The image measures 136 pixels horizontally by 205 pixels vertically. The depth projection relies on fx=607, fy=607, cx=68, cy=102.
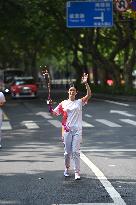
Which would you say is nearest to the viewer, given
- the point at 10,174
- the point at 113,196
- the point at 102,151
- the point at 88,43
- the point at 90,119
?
the point at 113,196

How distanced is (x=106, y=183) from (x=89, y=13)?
88.3 feet

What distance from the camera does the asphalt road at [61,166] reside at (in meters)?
9.11

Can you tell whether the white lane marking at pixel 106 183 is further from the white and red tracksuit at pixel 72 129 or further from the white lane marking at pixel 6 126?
the white lane marking at pixel 6 126

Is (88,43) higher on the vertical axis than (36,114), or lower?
higher

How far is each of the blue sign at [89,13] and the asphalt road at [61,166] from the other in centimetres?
1514

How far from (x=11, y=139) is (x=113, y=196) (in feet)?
29.4

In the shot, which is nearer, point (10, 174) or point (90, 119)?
point (10, 174)

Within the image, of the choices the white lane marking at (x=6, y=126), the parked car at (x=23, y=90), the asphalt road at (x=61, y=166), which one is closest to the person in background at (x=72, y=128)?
the asphalt road at (x=61, y=166)

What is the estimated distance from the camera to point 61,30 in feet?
161

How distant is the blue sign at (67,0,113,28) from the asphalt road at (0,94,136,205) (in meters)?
15.1

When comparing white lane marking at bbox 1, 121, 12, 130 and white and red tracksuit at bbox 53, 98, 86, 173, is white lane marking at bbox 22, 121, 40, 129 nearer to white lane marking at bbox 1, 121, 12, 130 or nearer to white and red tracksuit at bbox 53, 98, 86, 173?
white lane marking at bbox 1, 121, 12, 130

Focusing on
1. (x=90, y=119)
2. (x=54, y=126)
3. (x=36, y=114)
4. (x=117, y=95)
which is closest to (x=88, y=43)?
(x=117, y=95)

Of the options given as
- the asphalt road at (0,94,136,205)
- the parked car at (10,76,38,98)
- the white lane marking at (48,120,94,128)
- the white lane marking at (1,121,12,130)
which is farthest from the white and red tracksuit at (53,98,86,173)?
the parked car at (10,76,38,98)

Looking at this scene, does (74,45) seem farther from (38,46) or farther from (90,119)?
(90,119)
